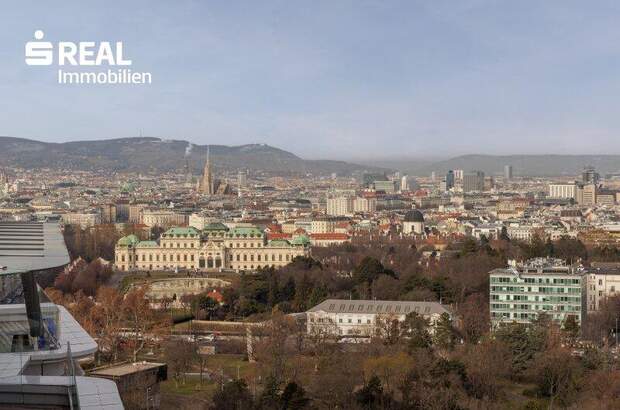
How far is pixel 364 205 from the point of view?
116m

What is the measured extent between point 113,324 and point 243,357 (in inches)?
147

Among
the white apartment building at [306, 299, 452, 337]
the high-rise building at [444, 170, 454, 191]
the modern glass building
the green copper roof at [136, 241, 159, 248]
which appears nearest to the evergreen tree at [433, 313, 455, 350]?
the white apartment building at [306, 299, 452, 337]

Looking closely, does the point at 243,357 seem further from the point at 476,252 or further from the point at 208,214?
the point at 208,214

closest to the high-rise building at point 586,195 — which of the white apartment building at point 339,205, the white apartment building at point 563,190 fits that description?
the white apartment building at point 563,190

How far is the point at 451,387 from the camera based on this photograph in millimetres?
21516

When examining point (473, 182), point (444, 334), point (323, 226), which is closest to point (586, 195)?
point (473, 182)

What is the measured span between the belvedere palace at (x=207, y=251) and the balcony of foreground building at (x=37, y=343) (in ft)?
126

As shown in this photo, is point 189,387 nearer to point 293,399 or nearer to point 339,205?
point 293,399

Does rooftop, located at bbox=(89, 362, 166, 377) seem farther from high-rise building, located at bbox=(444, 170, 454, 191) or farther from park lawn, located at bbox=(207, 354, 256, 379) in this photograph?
high-rise building, located at bbox=(444, 170, 454, 191)

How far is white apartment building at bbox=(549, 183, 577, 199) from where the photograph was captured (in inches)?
5412

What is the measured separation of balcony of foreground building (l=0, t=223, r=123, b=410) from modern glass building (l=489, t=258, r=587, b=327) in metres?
18.4

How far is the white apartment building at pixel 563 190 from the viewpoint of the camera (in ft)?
451

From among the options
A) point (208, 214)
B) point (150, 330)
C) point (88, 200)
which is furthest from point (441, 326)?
point (88, 200)

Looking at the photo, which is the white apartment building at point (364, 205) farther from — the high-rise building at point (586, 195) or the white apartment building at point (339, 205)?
the high-rise building at point (586, 195)
